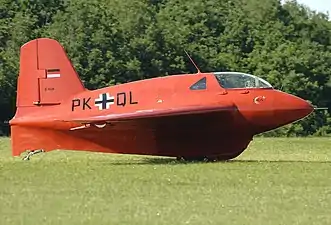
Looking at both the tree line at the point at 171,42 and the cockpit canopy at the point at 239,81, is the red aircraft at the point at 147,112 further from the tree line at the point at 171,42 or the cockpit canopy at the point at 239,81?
the tree line at the point at 171,42

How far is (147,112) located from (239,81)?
2.43 meters

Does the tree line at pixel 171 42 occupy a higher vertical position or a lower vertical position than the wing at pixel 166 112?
lower

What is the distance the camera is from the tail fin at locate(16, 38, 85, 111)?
25750 mm

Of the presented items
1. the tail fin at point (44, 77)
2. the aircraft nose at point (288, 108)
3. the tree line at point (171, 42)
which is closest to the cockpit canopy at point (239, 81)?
the aircraft nose at point (288, 108)

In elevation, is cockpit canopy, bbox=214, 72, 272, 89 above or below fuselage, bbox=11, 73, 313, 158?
above

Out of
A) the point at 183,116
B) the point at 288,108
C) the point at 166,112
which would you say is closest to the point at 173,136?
the point at 183,116

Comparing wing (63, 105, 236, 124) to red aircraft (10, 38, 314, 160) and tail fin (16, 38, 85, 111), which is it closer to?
red aircraft (10, 38, 314, 160)

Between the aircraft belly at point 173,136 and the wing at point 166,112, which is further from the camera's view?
the aircraft belly at point 173,136

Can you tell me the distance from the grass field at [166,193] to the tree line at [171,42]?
1507 inches

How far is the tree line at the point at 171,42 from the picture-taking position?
65.4 metres

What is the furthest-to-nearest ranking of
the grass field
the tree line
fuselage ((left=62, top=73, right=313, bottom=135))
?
the tree line < fuselage ((left=62, top=73, right=313, bottom=135)) < the grass field

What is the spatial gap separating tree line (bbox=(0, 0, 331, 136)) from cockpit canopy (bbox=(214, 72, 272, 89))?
1410 inches

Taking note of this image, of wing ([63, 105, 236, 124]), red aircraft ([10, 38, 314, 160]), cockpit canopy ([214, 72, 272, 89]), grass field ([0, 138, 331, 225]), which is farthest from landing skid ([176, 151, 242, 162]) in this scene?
cockpit canopy ([214, 72, 272, 89])

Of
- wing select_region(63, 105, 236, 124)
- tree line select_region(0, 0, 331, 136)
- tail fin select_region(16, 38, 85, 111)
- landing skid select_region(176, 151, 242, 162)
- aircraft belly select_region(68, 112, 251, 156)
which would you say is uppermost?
tail fin select_region(16, 38, 85, 111)
